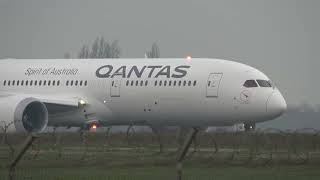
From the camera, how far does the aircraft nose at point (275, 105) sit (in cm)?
5747

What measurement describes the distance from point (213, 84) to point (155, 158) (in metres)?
16.3

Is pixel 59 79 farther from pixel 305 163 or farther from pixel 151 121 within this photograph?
pixel 305 163

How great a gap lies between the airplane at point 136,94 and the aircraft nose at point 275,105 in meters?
0.05

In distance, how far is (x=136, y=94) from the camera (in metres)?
61.0

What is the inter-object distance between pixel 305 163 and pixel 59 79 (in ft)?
86.6

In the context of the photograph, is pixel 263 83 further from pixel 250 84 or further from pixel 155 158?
pixel 155 158

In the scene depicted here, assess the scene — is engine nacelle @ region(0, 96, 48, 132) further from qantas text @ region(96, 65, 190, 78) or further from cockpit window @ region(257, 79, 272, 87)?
cockpit window @ region(257, 79, 272, 87)

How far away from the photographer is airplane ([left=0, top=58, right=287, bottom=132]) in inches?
2282

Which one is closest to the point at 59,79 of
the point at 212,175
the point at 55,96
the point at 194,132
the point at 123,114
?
the point at 55,96

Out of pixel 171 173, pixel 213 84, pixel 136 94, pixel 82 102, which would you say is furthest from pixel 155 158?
pixel 82 102

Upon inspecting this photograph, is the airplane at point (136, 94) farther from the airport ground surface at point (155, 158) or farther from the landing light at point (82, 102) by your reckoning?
the airport ground surface at point (155, 158)

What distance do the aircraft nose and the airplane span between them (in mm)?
53

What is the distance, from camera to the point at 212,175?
34.8 m

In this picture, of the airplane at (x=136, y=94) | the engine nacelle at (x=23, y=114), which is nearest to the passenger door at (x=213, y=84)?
the airplane at (x=136, y=94)
